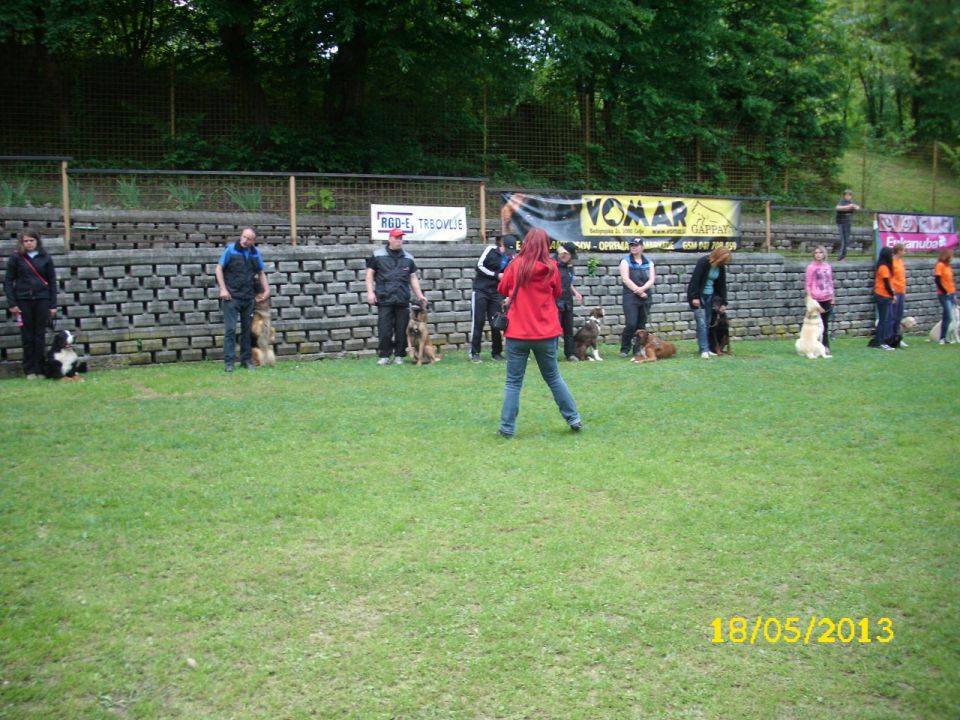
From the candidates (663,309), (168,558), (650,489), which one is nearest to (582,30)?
(663,309)

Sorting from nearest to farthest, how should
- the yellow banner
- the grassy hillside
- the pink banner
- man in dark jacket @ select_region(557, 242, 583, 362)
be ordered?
man in dark jacket @ select_region(557, 242, 583, 362) → the yellow banner → the pink banner → the grassy hillside

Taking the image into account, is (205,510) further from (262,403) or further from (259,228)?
(259,228)

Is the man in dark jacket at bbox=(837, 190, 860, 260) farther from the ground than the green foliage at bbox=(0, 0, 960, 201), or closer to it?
closer to it

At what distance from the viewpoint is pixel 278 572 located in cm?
484

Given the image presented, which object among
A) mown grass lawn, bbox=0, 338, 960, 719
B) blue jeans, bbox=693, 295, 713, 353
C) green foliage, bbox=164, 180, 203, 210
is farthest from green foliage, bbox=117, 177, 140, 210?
blue jeans, bbox=693, 295, 713, 353

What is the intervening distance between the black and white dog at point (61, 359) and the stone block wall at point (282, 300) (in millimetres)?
1132

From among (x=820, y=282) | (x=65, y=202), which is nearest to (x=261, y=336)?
(x=65, y=202)

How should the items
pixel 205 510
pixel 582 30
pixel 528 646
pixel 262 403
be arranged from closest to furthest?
pixel 528 646
pixel 205 510
pixel 262 403
pixel 582 30

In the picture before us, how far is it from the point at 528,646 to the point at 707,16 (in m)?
24.5

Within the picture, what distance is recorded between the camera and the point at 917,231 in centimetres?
2117

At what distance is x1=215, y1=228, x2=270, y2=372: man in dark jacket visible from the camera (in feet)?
38.1
